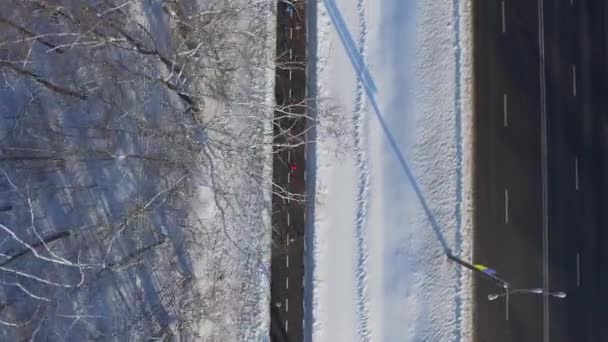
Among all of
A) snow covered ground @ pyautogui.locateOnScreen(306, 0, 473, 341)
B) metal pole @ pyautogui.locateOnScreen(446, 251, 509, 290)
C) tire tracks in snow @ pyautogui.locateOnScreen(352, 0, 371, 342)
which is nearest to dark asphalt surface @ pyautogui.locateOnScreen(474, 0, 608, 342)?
metal pole @ pyautogui.locateOnScreen(446, 251, 509, 290)

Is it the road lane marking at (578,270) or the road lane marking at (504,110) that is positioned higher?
the road lane marking at (504,110)

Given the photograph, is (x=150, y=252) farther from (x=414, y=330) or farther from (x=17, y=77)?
(x=414, y=330)

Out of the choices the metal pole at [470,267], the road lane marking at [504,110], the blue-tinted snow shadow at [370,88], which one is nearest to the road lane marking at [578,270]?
the metal pole at [470,267]

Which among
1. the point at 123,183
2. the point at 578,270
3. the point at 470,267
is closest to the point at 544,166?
the point at 578,270

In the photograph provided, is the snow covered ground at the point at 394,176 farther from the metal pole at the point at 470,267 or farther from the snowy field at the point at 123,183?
the snowy field at the point at 123,183

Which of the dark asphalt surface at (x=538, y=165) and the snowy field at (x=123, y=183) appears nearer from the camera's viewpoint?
the snowy field at (x=123, y=183)

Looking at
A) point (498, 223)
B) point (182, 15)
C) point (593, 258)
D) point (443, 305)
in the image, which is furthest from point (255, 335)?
point (593, 258)
